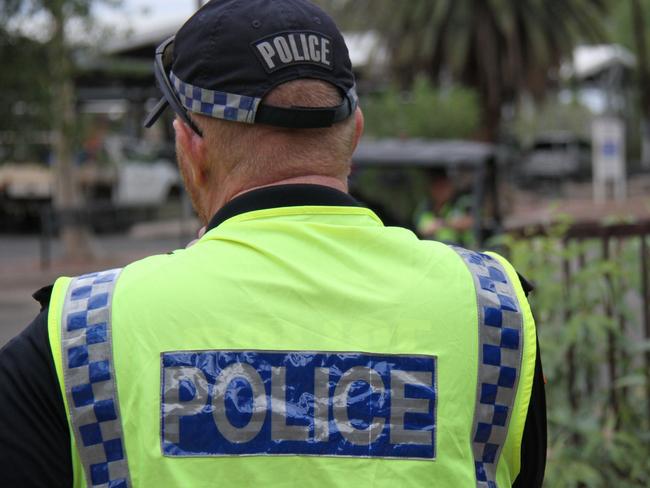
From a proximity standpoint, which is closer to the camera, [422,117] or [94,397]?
[94,397]

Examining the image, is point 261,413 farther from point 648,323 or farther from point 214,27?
point 648,323

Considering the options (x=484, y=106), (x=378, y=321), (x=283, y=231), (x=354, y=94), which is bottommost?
(x=378, y=321)

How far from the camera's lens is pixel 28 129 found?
14328mm

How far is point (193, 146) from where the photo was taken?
1.73m

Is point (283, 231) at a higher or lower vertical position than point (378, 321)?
higher

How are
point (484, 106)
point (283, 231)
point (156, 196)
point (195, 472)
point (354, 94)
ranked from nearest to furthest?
1. point (195, 472)
2. point (283, 231)
3. point (354, 94)
4. point (156, 196)
5. point (484, 106)

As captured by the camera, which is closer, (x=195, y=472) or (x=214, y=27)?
(x=195, y=472)

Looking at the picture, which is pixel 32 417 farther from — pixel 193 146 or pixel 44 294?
pixel 193 146

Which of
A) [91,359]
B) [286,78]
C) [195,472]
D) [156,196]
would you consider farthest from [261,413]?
[156,196]

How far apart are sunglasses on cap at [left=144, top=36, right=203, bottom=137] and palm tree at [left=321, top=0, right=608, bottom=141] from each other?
23.4 m

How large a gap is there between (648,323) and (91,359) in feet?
11.8

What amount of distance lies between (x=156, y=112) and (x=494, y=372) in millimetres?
757

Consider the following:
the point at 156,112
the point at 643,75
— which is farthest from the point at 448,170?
the point at 643,75

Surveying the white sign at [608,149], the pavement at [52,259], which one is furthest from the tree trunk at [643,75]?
the pavement at [52,259]
